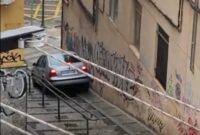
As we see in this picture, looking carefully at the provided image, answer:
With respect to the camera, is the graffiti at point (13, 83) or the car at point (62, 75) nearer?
the graffiti at point (13, 83)

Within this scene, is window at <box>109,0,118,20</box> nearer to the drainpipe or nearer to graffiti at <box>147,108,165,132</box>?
graffiti at <box>147,108,165,132</box>

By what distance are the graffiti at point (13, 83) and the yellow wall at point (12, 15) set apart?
3.13 ft

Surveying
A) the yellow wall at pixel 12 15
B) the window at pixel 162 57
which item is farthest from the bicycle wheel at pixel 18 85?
the window at pixel 162 57

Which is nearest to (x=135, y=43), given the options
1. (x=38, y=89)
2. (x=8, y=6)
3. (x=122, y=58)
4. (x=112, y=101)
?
(x=122, y=58)

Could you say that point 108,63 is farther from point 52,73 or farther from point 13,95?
point 13,95

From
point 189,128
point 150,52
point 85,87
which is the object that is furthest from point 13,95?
point 85,87

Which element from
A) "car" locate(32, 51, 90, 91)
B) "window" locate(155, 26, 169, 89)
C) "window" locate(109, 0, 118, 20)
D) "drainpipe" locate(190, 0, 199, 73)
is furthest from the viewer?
"car" locate(32, 51, 90, 91)

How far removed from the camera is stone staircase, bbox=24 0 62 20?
144 feet

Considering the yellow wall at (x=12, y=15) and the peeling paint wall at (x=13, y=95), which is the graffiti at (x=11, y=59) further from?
the yellow wall at (x=12, y=15)

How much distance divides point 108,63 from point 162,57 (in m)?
4.60

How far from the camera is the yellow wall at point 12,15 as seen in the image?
47.9 feet

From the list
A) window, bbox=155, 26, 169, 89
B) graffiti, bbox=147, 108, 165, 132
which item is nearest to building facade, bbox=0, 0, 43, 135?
graffiti, bbox=147, 108, 165, 132

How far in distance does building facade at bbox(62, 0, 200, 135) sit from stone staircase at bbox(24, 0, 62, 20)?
14.3 metres

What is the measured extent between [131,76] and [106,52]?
8.28 feet
